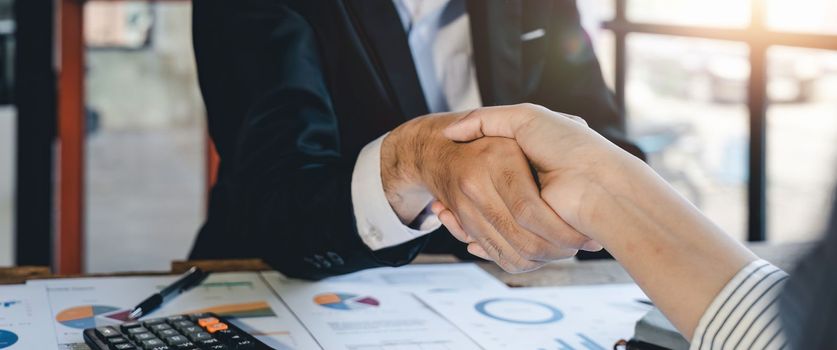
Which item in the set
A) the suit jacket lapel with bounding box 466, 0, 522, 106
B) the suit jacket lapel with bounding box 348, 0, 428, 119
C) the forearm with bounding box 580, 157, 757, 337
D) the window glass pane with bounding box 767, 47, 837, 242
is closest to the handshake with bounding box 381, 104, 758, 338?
the forearm with bounding box 580, 157, 757, 337

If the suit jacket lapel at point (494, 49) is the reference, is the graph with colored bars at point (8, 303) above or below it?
below

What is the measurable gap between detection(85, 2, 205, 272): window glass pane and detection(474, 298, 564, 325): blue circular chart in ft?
7.91

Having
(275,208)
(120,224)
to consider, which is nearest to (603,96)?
(275,208)

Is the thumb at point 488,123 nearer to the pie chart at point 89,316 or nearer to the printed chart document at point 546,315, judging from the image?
the printed chart document at point 546,315

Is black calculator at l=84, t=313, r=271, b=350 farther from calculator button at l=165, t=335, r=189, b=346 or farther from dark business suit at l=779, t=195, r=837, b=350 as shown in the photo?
dark business suit at l=779, t=195, r=837, b=350

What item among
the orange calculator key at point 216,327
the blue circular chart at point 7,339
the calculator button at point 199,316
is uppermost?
the orange calculator key at point 216,327

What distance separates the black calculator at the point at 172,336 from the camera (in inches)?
31.0

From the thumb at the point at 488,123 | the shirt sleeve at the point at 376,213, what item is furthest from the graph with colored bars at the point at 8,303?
the thumb at the point at 488,123

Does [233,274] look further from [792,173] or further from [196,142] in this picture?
[196,142]

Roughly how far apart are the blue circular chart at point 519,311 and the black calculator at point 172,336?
28cm

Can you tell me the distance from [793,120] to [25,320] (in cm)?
161

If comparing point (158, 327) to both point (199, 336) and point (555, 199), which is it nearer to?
point (199, 336)

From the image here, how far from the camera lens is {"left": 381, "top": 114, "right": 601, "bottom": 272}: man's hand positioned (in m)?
0.78

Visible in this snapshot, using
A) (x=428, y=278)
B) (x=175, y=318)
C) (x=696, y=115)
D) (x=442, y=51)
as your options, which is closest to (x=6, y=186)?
(x=442, y=51)
